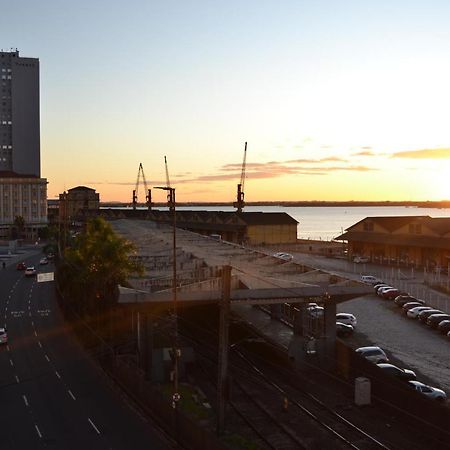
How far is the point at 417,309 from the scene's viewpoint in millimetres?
48219

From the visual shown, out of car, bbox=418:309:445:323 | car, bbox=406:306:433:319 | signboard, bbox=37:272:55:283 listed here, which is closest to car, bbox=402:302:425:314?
car, bbox=406:306:433:319

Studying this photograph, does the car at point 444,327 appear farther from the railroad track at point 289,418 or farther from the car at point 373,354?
the railroad track at point 289,418

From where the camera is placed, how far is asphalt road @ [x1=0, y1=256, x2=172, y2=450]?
22609 mm

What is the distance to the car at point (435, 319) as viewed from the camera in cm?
4431

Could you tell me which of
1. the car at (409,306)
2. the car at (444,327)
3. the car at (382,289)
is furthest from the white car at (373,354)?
the car at (382,289)

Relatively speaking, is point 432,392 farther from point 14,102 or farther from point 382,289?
point 14,102

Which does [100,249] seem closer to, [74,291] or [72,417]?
[74,291]

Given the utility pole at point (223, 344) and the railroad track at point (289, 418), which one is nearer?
the utility pole at point (223, 344)

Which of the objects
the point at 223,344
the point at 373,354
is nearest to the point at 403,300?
the point at 373,354

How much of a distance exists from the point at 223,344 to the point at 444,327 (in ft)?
88.1

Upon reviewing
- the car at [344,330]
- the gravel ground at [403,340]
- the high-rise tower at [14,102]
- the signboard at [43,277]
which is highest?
the high-rise tower at [14,102]

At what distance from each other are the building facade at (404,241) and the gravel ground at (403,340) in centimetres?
2132

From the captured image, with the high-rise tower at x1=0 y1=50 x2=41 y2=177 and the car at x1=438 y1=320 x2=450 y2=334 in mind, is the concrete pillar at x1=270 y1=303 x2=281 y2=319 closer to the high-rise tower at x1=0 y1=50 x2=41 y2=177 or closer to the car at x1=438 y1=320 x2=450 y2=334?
the car at x1=438 y1=320 x2=450 y2=334

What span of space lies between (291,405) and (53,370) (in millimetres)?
13952
